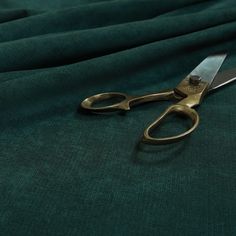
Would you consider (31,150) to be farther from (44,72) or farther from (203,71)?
(203,71)

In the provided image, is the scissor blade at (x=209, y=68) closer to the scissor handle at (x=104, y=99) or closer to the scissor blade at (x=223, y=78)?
the scissor blade at (x=223, y=78)

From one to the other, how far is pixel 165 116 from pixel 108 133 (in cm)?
7

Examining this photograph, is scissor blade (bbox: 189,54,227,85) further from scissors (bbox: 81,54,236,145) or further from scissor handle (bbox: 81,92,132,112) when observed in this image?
scissor handle (bbox: 81,92,132,112)

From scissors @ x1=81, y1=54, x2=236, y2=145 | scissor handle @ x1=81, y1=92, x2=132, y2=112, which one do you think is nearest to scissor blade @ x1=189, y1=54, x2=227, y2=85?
scissors @ x1=81, y1=54, x2=236, y2=145

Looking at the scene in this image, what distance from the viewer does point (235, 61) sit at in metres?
0.70

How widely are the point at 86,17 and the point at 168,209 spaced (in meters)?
0.44

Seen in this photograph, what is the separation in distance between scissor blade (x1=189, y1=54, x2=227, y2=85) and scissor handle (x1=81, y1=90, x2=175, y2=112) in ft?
0.18

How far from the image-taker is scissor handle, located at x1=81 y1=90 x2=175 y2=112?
553mm

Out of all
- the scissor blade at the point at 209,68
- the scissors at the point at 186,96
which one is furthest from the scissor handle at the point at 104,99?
the scissor blade at the point at 209,68

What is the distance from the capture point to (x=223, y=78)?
0.61m

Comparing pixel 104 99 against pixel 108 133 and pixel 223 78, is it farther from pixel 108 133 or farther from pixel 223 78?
pixel 223 78

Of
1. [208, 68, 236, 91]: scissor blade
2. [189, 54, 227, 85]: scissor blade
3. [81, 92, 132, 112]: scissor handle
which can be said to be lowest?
[208, 68, 236, 91]: scissor blade

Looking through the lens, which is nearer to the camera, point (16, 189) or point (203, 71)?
point (16, 189)

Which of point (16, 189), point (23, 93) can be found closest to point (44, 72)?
point (23, 93)
